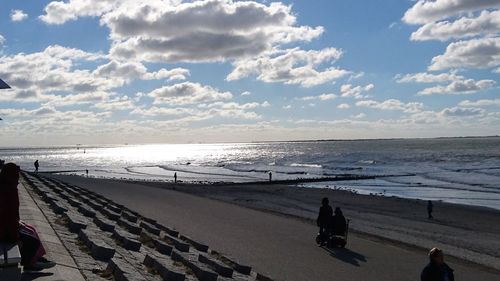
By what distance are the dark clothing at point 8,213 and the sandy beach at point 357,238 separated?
6.15 metres

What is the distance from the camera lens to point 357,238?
1728cm

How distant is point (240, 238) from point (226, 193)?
1047 inches

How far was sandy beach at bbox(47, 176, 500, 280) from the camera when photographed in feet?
40.6

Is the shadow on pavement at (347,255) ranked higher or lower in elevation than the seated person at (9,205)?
lower

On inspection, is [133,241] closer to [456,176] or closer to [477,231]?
[477,231]

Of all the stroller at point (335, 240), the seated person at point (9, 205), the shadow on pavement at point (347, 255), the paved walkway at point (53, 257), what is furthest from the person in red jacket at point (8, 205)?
the stroller at point (335, 240)

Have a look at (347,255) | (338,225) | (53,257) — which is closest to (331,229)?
(338,225)

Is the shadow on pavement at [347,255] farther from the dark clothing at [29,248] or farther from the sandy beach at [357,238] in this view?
the dark clothing at [29,248]

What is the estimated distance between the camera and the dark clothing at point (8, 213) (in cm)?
602

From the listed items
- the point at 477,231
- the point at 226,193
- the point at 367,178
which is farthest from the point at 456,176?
the point at 477,231

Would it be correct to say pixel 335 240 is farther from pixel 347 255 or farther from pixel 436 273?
pixel 436 273

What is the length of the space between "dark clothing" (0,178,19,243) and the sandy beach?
6.15 m

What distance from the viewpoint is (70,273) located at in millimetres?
6656

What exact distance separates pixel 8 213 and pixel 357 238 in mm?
12978
